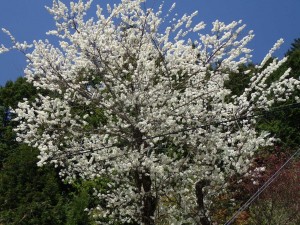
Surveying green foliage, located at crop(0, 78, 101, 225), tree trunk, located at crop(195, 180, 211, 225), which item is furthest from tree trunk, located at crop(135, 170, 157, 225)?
green foliage, located at crop(0, 78, 101, 225)

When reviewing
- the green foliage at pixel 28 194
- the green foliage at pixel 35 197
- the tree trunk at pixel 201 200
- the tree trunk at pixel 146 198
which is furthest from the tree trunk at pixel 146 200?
the green foliage at pixel 28 194

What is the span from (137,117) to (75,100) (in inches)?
49.2

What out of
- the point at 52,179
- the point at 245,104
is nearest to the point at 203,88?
the point at 245,104

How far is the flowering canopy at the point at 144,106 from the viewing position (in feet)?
26.5

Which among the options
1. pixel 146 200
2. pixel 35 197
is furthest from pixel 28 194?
pixel 146 200

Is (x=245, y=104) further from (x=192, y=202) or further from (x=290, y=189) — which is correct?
(x=290, y=189)

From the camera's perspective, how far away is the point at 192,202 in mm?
9172

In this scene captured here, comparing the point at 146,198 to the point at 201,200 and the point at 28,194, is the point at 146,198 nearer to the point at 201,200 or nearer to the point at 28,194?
the point at 201,200

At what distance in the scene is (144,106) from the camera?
810 cm

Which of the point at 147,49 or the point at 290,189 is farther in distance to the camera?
the point at 290,189

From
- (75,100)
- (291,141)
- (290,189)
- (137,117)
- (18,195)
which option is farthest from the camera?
(291,141)

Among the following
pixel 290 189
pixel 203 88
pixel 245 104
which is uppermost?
pixel 203 88

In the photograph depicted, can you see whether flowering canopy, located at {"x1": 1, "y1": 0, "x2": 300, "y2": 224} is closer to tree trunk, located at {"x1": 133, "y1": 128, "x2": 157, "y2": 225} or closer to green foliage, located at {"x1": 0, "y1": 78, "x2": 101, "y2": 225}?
tree trunk, located at {"x1": 133, "y1": 128, "x2": 157, "y2": 225}

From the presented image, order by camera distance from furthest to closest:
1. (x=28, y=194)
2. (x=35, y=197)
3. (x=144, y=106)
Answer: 1. (x=28, y=194)
2. (x=35, y=197)
3. (x=144, y=106)
